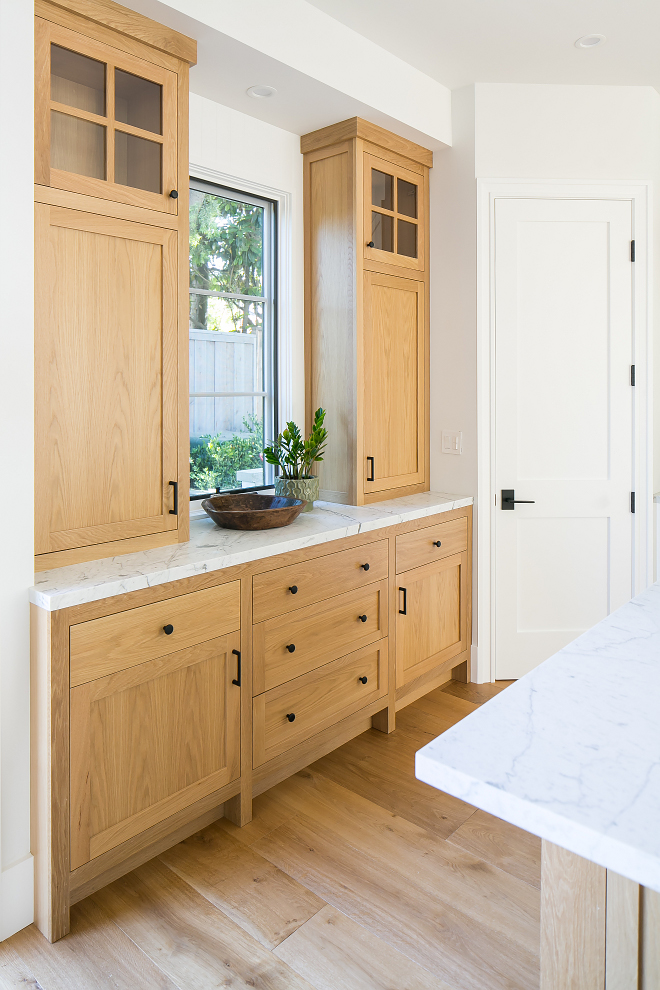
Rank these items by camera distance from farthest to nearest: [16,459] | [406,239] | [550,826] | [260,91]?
1. [406,239]
2. [260,91]
3. [16,459]
4. [550,826]

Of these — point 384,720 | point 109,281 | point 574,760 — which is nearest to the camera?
point 574,760

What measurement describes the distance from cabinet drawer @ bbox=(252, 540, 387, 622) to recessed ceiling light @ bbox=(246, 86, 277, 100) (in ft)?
5.78

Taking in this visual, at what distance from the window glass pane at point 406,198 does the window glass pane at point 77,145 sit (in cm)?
Answer: 158

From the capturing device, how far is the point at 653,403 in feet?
10.8

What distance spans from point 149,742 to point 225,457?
132 cm

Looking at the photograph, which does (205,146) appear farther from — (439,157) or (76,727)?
(76,727)

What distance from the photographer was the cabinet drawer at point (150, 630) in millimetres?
1731

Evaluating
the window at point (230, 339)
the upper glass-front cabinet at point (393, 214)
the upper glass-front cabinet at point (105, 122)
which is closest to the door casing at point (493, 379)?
the upper glass-front cabinet at point (393, 214)

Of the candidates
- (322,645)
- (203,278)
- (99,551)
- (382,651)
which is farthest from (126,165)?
(382,651)

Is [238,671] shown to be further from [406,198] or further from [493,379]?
[406,198]

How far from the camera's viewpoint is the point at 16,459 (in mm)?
1730

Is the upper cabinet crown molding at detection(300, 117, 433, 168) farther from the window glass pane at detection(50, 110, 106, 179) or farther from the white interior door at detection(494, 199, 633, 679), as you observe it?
the window glass pane at detection(50, 110, 106, 179)

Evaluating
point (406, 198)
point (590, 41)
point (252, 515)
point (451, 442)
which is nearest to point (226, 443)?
point (252, 515)

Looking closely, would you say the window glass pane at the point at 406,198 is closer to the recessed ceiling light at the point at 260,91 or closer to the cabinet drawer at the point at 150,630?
the recessed ceiling light at the point at 260,91
